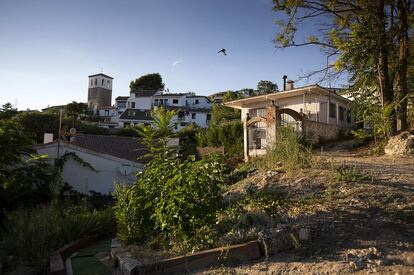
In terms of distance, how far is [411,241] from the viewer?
3.53 m

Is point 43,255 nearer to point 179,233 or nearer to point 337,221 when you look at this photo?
point 179,233

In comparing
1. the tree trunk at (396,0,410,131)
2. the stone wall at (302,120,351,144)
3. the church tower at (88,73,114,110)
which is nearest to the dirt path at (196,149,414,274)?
the tree trunk at (396,0,410,131)

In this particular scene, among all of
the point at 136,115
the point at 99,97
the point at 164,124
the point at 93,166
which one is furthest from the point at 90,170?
the point at 99,97

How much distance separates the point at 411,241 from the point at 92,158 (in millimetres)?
14948

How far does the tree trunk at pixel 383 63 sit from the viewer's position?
11727 mm

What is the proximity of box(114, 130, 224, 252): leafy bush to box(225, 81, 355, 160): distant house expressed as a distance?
31.2 ft

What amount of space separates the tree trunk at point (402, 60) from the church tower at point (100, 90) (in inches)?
2825

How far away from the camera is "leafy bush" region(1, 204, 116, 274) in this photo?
543 centimetres

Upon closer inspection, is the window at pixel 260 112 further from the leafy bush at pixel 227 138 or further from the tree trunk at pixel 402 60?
the tree trunk at pixel 402 60

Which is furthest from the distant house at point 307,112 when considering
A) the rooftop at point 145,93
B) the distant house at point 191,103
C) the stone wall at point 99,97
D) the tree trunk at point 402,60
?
the stone wall at point 99,97

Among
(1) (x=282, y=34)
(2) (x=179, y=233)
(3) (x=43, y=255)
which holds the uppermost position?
(1) (x=282, y=34)

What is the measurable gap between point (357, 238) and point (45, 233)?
498 cm

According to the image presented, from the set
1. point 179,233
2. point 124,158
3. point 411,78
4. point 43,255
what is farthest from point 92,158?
point 411,78

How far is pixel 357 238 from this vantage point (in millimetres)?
3744
